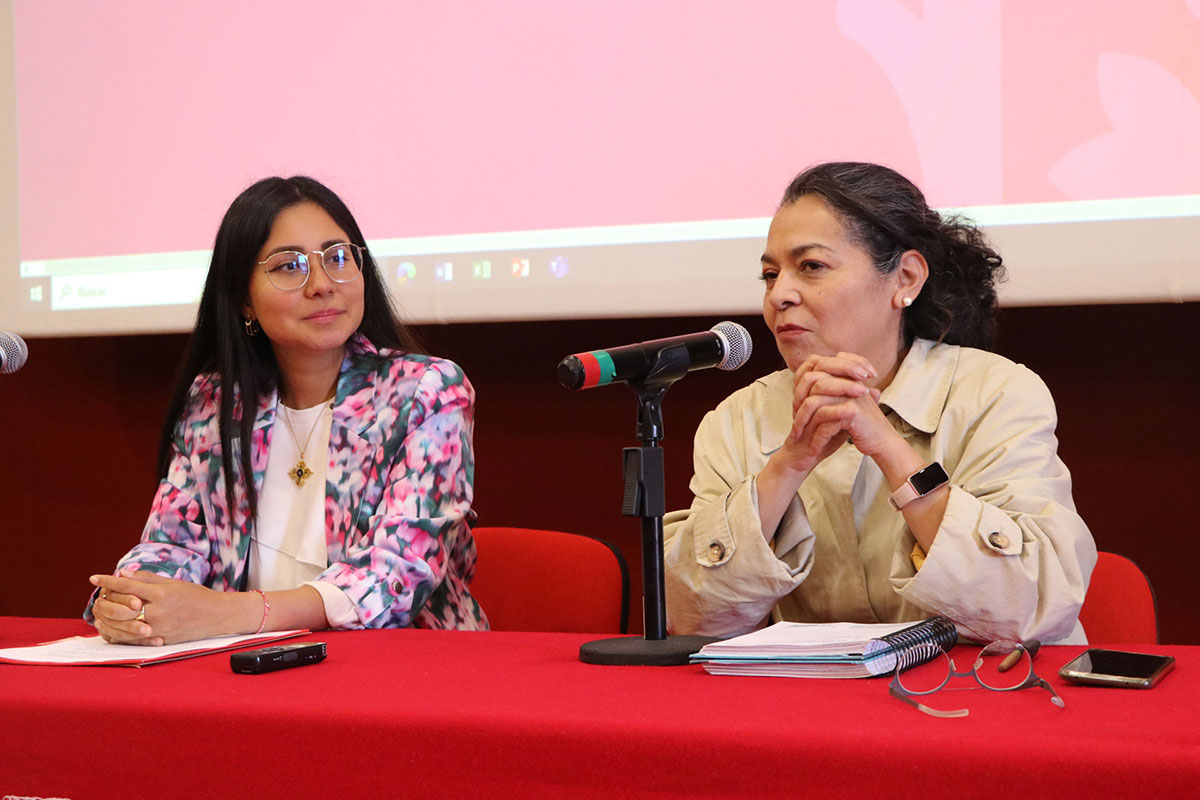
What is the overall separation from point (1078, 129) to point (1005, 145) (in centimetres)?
14

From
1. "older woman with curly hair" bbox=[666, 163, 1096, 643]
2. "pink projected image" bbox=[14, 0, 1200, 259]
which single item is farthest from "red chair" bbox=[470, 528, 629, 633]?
"pink projected image" bbox=[14, 0, 1200, 259]

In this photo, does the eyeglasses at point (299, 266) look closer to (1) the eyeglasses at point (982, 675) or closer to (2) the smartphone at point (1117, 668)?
(1) the eyeglasses at point (982, 675)

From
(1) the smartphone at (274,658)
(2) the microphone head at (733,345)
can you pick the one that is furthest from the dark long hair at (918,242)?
(1) the smartphone at (274,658)

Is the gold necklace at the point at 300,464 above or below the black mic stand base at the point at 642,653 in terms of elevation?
above

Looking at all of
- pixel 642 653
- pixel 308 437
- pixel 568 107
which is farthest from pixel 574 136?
pixel 642 653

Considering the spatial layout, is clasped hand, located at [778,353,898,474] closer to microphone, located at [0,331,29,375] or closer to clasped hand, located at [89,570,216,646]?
clasped hand, located at [89,570,216,646]

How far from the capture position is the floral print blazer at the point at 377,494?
5.87 feet

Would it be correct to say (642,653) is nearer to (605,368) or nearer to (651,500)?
(651,500)

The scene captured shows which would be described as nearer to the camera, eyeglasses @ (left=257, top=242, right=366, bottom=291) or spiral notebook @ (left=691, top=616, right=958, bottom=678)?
spiral notebook @ (left=691, top=616, right=958, bottom=678)

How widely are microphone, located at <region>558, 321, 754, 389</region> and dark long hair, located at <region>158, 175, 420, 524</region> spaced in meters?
0.90

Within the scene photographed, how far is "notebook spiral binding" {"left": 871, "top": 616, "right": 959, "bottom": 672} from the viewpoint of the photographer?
1127 mm

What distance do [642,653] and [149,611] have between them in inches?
26.2

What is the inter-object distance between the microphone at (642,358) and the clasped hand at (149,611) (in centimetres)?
65

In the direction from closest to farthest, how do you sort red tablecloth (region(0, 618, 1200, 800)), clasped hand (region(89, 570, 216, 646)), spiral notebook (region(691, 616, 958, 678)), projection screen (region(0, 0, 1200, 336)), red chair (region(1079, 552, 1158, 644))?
1. red tablecloth (region(0, 618, 1200, 800))
2. spiral notebook (region(691, 616, 958, 678))
3. clasped hand (region(89, 570, 216, 646))
4. red chair (region(1079, 552, 1158, 644))
5. projection screen (region(0, 0, 1200, 336))
